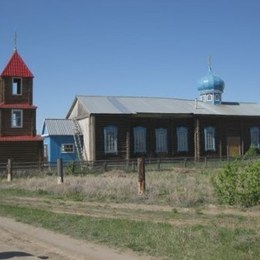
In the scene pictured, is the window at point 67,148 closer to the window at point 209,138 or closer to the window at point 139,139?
the window at point 139,139

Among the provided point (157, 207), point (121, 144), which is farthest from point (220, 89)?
point (157, 207)

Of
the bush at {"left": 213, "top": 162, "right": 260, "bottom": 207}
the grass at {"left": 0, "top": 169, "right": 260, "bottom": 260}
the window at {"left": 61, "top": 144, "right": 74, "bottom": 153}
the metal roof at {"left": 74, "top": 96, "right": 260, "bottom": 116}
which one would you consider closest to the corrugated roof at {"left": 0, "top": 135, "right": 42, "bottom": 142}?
the window at {"left": 61, "top": 144, "right": 74, "bottom": 153}

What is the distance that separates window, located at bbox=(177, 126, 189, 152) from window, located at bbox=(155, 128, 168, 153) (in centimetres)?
132

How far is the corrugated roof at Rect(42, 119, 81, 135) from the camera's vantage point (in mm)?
43906

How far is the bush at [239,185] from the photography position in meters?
16.0

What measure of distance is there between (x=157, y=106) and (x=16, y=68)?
42.4 ft

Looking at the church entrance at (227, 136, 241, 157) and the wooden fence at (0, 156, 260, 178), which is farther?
the church entrance at (227, 136, 241, 157)

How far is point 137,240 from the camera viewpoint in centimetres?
1122

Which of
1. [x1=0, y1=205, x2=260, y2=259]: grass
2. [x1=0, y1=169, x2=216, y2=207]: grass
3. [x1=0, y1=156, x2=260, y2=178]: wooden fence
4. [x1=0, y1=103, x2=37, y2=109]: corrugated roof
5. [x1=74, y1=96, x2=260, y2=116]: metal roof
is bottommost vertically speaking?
[x1=0, y1=205, x2=260, y2=259]: grass

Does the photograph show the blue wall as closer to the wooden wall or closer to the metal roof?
the wooden wall

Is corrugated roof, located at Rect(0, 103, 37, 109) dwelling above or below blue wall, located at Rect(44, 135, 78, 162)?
above

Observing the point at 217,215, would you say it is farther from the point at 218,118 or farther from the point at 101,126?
the point at 218,118

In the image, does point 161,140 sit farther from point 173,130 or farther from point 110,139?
point 110,139

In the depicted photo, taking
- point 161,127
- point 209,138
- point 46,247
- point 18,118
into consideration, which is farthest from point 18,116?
point 46,247
